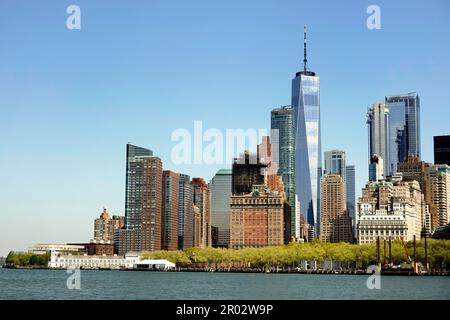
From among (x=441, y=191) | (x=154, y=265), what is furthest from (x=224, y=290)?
(x=441, y=191)

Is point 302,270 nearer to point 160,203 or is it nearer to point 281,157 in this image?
point 160,203

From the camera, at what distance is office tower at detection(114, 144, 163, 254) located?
7319 centimetres

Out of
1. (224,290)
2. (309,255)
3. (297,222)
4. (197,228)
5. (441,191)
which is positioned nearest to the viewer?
(224,290)

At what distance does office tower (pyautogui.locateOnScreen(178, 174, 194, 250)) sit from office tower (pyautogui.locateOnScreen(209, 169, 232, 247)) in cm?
380

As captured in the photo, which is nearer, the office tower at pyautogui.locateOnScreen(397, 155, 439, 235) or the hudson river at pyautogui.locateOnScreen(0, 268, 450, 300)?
the hudson river at pyautogui.locateOnScreen(0, 268, 450, 300)

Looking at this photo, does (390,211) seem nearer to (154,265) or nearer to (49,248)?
(154,265)

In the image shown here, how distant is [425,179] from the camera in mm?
85375

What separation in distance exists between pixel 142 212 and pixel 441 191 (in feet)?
113

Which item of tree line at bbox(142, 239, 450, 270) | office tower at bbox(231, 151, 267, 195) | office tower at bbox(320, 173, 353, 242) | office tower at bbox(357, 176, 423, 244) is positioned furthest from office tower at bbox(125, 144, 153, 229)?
office tower at bbox(320, 173, 353, 242)

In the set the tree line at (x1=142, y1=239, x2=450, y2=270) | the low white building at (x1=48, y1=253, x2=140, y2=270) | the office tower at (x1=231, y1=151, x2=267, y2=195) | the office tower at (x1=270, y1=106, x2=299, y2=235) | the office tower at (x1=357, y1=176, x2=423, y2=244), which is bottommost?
the low white building at (x1=48, y1=253, x2=140, y2=270)

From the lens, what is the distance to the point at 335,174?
115 metres

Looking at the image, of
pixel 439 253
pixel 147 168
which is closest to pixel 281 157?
pixel 147 168

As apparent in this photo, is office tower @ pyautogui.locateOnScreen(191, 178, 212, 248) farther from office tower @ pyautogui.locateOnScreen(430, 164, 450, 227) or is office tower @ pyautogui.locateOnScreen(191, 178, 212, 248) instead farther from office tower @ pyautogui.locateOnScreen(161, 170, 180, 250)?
office tower @ pyautogui.locateOnScreen(430, 164, 450, 227)

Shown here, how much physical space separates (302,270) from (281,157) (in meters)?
66.4
